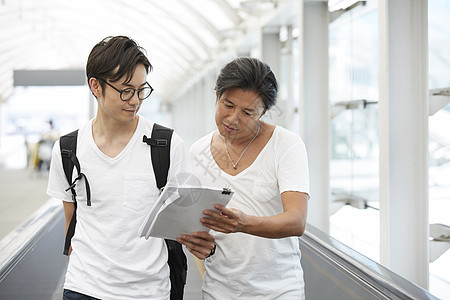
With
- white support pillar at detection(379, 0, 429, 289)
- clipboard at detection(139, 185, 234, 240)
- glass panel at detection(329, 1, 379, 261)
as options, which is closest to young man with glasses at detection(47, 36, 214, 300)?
clipboard at detection(139, 185, 234, 240)

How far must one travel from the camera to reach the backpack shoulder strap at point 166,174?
105 inches

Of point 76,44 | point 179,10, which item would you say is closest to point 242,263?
point 179,10

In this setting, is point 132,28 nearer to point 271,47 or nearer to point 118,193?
point 271,47

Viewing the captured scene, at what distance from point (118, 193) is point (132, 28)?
1736 centimetres

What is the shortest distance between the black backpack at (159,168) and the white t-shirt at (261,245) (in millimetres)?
160

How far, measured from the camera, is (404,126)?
4.95 metres

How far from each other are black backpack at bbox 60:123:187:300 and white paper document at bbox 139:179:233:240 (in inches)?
9.4

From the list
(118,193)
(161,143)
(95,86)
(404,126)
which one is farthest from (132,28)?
(118,193)

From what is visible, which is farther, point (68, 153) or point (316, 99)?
point (316, 99)

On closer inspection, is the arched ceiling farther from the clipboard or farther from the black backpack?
the clipboard

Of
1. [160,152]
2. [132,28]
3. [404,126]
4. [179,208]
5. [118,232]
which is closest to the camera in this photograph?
[179,208]

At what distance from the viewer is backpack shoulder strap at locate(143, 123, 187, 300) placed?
266 cm

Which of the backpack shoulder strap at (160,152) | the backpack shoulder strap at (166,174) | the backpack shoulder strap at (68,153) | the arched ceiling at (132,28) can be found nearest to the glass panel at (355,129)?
the arched ceiling at (132,28)

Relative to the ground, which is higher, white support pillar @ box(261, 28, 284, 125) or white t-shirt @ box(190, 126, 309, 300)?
white support pillar @ box(261, 28, 284, 125)
